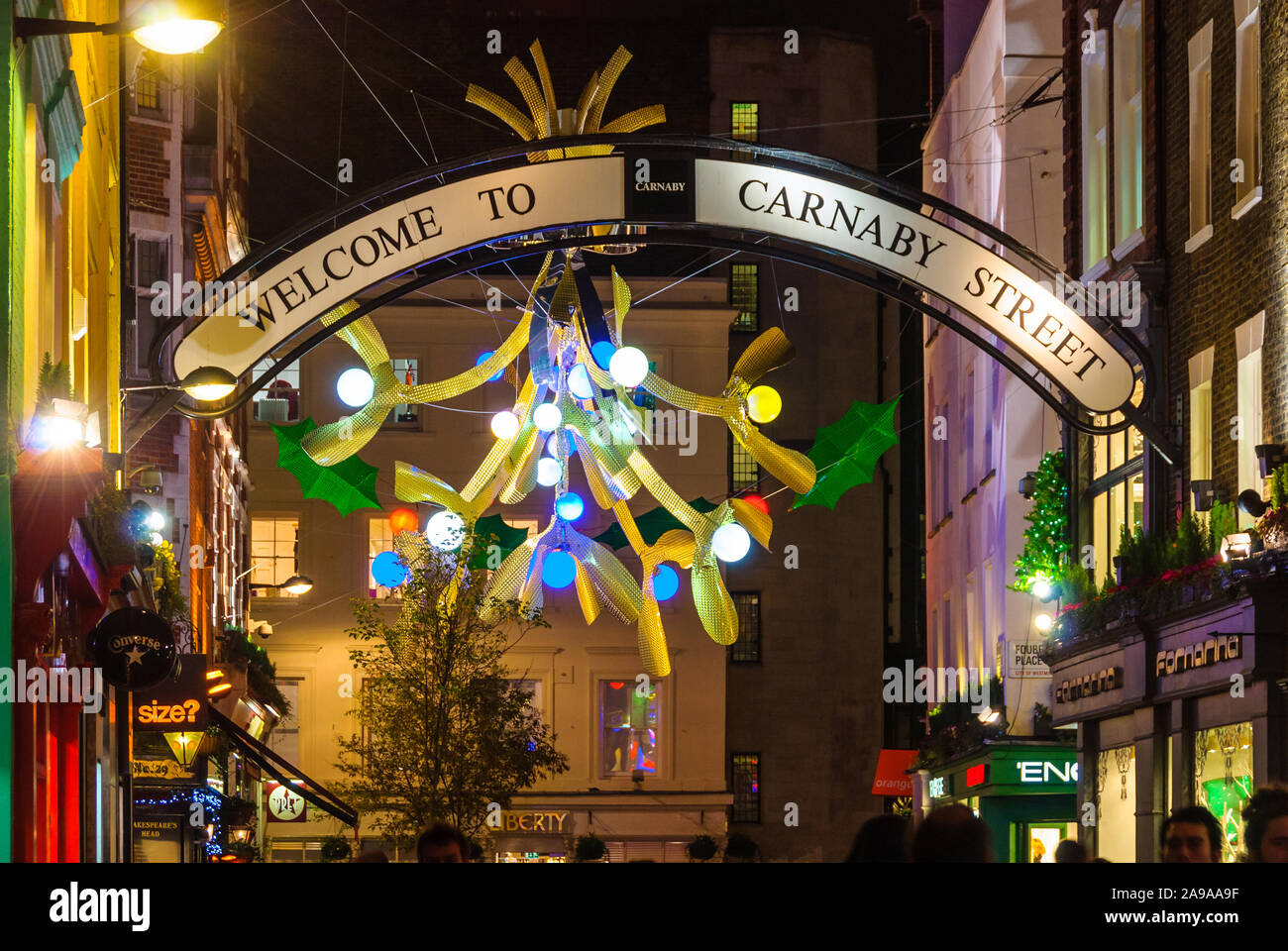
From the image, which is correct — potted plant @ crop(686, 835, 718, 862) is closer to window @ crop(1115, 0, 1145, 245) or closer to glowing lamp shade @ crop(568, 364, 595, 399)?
window @ crop(1115, 0, 1145, 245)

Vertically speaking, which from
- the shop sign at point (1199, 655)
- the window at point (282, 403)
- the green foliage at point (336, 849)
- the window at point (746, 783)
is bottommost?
the green foliage at point (336, 849)

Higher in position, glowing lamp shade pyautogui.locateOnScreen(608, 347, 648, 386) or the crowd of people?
glowing lamp shade pyautogui.locateOnScreen(608, 347, 648, 386)

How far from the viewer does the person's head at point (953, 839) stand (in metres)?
6.09

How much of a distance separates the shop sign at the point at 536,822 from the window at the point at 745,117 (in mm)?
17243

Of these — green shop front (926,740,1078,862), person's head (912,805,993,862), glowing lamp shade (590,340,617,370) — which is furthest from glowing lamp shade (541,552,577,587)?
person's head (912,805,993,862)

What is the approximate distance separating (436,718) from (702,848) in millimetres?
9630

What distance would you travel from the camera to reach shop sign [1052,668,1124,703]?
784 inches

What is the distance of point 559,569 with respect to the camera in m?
17.5

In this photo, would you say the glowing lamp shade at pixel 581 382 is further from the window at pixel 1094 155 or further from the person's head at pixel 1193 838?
the person's head at pixel 1193 838

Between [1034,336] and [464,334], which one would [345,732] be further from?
[1034,336]

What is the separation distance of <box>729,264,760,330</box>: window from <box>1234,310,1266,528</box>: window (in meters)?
33.4

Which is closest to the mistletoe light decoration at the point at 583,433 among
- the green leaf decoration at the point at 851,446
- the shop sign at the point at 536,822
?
the green leaf decoration at the point at 851,446

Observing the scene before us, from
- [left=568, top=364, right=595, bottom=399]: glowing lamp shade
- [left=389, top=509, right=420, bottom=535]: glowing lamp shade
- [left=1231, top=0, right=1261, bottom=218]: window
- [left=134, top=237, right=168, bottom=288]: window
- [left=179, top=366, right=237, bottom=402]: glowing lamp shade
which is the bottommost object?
[left=179, top=366, right=237, bottom=402]: glowing lamp shade

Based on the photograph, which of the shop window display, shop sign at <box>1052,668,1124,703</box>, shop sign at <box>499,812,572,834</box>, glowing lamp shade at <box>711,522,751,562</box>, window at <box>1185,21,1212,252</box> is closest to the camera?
the shop window display
